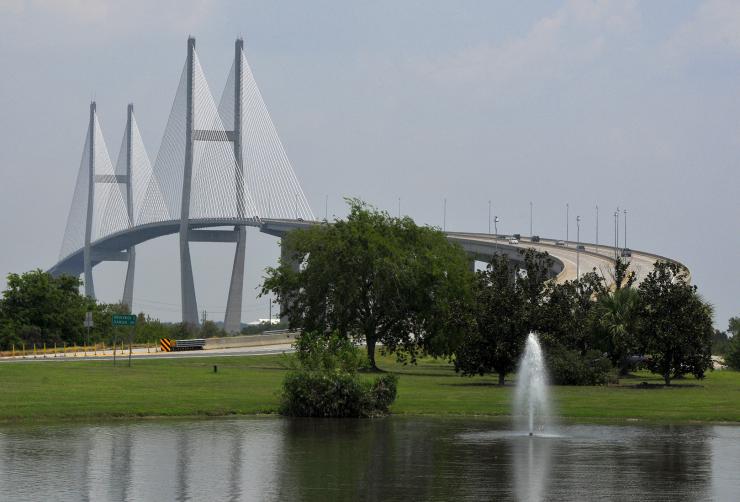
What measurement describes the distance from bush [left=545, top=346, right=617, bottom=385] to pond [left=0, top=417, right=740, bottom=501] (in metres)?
17.5

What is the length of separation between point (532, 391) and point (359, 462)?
19487mm

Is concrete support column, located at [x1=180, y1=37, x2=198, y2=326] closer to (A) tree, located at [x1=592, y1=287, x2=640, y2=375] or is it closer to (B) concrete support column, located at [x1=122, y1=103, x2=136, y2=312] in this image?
(B) concrete support column, located at [x1=122, y1=103, x2=136, y2=312]

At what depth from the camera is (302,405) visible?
38719 mm

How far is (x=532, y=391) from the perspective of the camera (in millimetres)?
45719

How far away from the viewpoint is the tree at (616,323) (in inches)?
2447

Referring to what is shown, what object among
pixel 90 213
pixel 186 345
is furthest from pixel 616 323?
pixel 90 213

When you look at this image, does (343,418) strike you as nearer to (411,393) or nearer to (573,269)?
(411,393)

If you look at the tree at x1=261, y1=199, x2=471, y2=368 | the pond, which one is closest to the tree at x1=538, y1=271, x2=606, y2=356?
the tree at x1=261, y1=199, x2=471, y2=368

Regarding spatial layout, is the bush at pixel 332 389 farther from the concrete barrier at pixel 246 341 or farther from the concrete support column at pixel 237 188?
the concrete support column at pixel 237 188

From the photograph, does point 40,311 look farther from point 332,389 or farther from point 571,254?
point 571,254

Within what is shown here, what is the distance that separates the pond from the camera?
76.0ft

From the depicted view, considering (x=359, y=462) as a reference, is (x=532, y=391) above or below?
above

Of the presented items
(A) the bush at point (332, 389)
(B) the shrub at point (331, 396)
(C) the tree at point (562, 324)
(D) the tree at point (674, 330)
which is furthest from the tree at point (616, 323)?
(B) the shrub at point (331, 396)

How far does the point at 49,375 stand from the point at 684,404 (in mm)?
24454
